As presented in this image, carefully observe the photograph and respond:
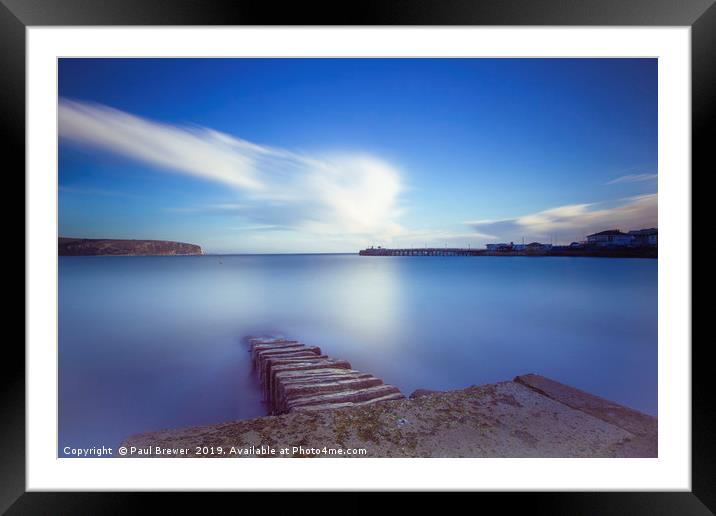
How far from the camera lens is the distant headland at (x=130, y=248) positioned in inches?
89.9

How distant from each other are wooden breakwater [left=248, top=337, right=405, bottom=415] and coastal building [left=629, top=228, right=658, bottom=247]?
6.18ft

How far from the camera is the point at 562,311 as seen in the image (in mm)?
3400

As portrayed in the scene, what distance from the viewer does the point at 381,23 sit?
3.63ft

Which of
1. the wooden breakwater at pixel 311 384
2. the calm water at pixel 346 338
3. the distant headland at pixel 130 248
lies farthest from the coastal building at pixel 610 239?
the distant headland at pixel 130 248

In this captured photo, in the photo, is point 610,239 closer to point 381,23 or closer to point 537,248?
point 537,248

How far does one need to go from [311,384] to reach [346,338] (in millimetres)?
1702

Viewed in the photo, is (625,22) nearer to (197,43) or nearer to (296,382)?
(197,43)

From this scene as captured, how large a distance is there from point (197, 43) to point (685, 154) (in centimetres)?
272

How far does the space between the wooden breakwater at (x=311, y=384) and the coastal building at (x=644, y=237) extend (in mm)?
1885

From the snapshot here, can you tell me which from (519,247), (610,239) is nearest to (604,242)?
(610,239)

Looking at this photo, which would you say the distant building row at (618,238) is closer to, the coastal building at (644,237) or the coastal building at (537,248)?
the coastal building at (644,237)

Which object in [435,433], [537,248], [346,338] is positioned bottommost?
[346,338]

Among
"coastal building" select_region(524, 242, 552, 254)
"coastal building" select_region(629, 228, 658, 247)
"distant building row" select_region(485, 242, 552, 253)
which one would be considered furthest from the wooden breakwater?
"coastal building" select_region(524, 242, 552, 254)

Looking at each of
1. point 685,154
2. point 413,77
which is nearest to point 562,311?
point 685,154
